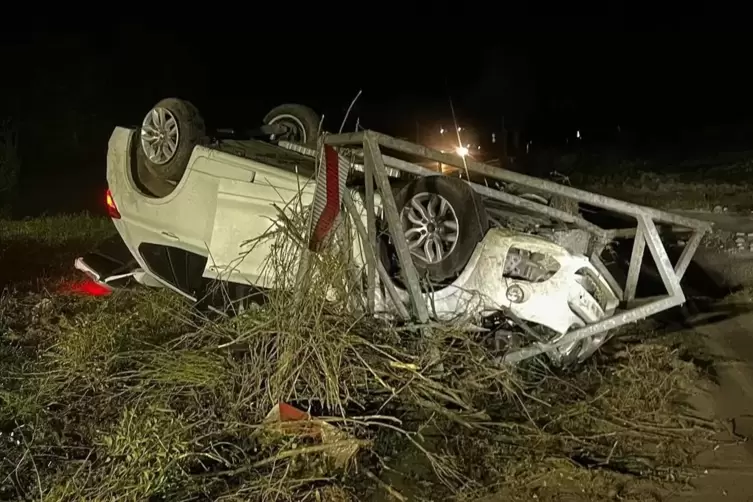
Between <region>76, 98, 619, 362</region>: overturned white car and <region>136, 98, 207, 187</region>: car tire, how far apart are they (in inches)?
0.4

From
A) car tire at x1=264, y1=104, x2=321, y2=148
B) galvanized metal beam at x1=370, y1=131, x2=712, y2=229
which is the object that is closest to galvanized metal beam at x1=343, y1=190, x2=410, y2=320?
galvanized metal beam at x1=370, y1=131, x2=712, y2=229

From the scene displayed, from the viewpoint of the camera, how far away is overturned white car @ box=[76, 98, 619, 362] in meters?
5.08

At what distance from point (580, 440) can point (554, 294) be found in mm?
926

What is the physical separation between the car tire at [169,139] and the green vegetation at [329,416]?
111 centimetres

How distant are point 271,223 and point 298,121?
2092mm

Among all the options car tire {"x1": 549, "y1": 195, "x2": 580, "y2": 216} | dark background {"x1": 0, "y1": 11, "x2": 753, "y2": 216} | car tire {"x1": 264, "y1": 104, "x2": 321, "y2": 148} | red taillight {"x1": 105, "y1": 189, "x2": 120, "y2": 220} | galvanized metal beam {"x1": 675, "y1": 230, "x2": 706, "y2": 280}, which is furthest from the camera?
dark background {"x1": 0, "y1": 11, "x2": 753, "y2": 216}

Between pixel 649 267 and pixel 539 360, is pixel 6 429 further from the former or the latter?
pixel 649 267

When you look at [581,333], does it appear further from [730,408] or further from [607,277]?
[730,408]

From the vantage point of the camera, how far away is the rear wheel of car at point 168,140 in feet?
19.6

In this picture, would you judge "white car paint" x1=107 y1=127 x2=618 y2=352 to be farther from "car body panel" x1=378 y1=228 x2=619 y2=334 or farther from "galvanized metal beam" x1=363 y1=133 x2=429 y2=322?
"galvanized metal beam" x1=363 y1=133 x2=429 y2=322

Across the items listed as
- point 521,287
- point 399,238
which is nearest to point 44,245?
point 399,238

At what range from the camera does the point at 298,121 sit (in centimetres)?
733

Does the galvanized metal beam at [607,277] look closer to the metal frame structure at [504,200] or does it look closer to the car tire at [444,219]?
the metal frame structure at [504,200]

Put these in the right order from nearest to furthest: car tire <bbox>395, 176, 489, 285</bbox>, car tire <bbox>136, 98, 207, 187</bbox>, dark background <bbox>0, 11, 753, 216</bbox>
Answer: car tire <bbox>395, 176, 489, 285</bbox>, car tire <bbox>136, 98, 207, 187</bbox>, dark background <bbox>0, 11, 753, 216</bbox>
